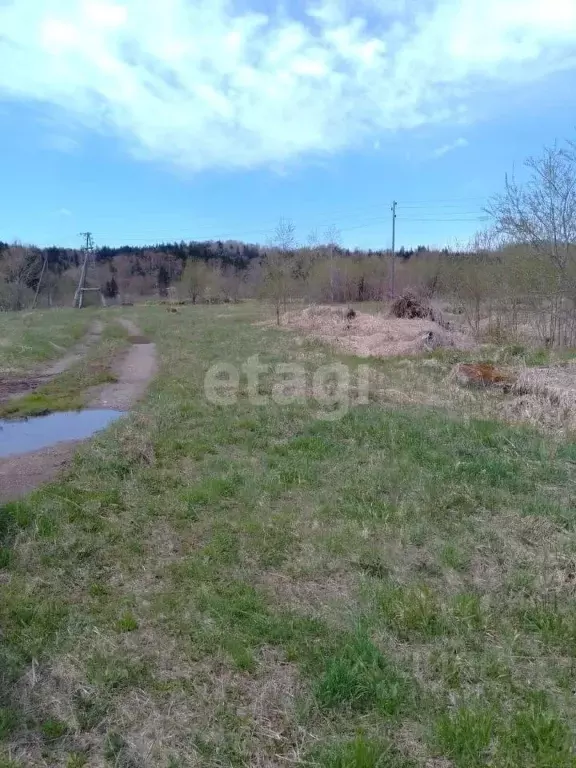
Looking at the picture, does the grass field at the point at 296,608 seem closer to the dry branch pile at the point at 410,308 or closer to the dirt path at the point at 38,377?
the dirt path at the point at 38,377

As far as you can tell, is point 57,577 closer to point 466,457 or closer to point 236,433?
point 236,433

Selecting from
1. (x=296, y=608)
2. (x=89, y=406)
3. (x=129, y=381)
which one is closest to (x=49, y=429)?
(x=89, y=406)

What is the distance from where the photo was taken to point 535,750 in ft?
7.79

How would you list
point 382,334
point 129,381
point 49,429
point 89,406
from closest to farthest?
1. point 49,429
2. point 89,406
3. point 129,381
4. point 382,334

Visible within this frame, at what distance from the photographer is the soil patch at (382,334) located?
16.0 meters

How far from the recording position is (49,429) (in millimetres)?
8148

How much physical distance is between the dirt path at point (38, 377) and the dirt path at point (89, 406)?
0.06 metres

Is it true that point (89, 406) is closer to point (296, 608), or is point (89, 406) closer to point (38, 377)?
point (38, 377)

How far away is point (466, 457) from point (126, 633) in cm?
416

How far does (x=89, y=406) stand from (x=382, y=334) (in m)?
11.1

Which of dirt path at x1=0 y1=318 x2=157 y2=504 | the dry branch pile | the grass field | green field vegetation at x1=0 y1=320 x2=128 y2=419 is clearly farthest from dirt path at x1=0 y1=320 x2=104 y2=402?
the dry branch pile

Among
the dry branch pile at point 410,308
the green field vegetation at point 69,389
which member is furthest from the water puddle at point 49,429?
the dry branch pile at point 410,308

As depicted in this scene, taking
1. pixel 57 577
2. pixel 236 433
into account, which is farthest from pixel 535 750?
pixel 236 433

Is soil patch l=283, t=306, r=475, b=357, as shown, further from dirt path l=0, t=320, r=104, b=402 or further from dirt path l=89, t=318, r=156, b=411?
dirt path l=0, t=320, r=104, b=402
